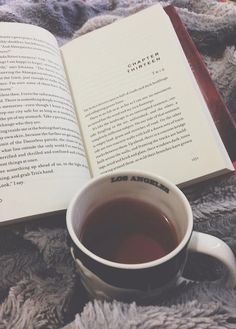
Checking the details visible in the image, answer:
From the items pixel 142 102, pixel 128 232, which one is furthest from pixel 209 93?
pixel 128 232

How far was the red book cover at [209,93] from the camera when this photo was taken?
19.1 inches

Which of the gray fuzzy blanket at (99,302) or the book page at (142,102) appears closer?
the gray fuzzy blanket at (99,302)

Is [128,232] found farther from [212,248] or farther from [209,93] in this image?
[209,93]

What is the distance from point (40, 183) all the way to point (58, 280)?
91mm

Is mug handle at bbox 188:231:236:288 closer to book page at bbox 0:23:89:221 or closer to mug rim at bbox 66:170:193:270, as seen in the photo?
mug rim at bbox 66:170:193:270

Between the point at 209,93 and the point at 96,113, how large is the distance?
131 mm

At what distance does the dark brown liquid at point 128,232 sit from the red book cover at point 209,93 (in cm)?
12

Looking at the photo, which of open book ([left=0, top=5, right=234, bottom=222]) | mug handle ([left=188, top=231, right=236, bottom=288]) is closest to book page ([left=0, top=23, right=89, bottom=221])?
open book ([left=0, top=5, right=234, bottom=222])

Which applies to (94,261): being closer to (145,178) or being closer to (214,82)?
→ (145,178)

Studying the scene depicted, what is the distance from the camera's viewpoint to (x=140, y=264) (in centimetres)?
32

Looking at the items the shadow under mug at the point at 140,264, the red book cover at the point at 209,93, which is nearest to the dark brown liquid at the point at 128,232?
the shadow under mug at the point at 140,264

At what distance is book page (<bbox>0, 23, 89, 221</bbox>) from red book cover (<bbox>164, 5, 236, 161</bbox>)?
15cm

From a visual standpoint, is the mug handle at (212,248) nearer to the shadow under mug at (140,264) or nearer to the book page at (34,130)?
the shadow under mug at (140,264)

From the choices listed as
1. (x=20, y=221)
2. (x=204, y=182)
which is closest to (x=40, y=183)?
(x=20, y=221)
